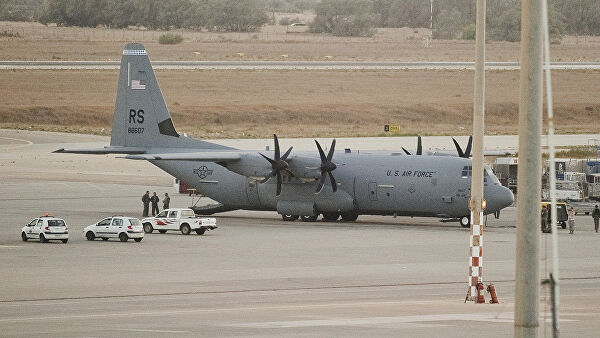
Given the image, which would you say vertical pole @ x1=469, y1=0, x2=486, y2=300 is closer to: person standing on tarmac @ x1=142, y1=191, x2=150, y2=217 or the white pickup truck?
the white pickup truck

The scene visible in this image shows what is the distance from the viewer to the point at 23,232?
137 feet

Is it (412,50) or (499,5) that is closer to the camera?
(412,50)

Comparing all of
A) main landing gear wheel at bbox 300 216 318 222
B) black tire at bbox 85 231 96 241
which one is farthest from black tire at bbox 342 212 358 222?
black tire at bbox 85 231 96 241

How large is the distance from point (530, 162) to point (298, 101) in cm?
10438

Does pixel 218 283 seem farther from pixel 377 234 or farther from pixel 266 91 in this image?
pixel 266 91

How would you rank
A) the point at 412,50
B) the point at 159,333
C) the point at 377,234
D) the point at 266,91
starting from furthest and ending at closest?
the point at 412,50 < the point at 266,91 < the point at 377,234 < the point at 159,333

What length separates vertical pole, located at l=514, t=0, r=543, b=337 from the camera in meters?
10.1

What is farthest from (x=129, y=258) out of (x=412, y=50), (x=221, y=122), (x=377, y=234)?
(x=412, y=50)

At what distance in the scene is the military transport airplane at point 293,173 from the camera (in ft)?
156

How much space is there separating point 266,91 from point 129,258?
272ft

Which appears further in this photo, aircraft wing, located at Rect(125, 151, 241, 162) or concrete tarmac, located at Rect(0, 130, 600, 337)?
aircraft wing, located at Rect(125, 151, 241, 162)

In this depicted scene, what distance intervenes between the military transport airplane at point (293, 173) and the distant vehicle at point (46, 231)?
380 inches

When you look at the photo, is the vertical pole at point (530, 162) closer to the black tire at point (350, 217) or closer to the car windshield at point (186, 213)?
the car windshield at point (186, 213)

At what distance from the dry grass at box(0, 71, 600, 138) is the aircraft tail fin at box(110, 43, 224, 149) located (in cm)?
3772
